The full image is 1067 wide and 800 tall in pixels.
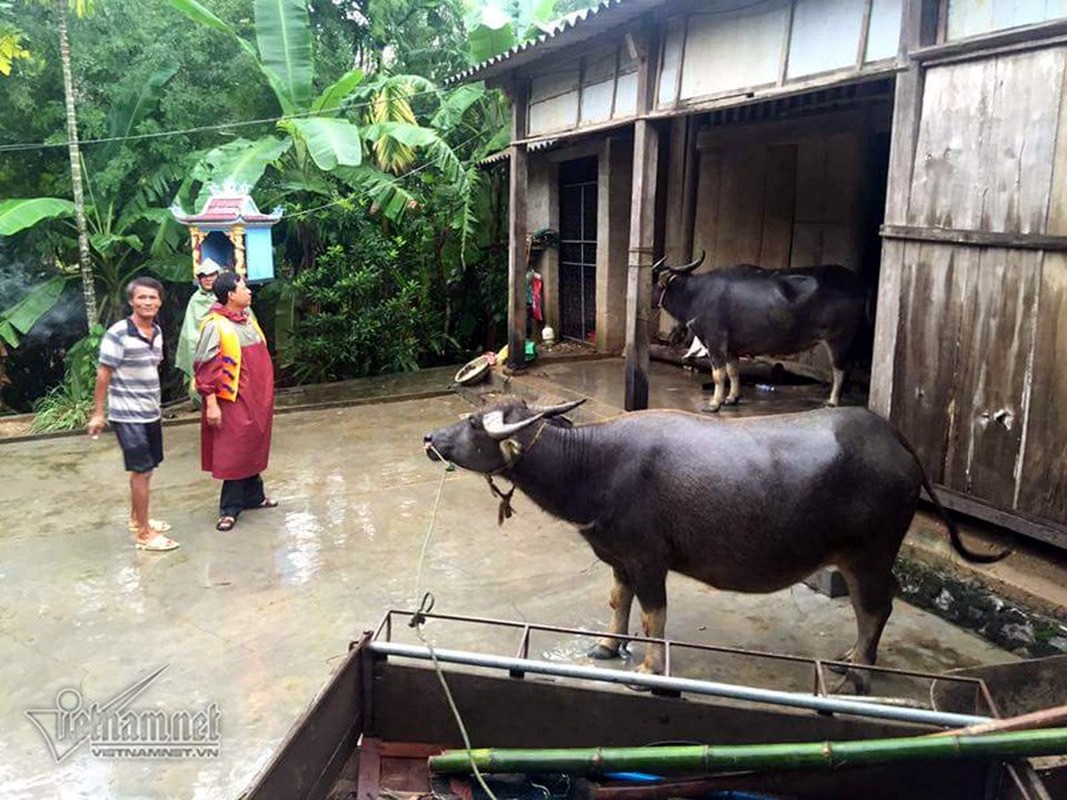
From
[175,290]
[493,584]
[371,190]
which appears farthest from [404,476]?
[175,290]

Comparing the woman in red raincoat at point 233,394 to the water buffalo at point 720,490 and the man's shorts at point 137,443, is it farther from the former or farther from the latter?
the water buffalo at point 720,490

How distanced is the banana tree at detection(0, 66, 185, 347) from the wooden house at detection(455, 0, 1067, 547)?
4.84 m

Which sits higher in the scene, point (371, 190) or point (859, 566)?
point (371, 190)

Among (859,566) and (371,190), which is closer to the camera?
(859,566)

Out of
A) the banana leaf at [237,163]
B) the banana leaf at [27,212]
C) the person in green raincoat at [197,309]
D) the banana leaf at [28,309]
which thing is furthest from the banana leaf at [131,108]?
the person in green raincoat at [197,309]

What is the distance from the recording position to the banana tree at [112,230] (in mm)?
9758

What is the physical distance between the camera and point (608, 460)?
12.7 ft

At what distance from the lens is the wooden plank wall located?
394 centimetres

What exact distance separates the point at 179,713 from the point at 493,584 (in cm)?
191

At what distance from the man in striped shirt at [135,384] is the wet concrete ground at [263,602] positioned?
26.8 inches

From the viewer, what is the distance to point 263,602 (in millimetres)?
4844

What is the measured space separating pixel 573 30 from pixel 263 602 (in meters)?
5.04

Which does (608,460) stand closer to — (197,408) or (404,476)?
(404,476)

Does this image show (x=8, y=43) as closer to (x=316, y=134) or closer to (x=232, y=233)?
(x=316, y=134)
